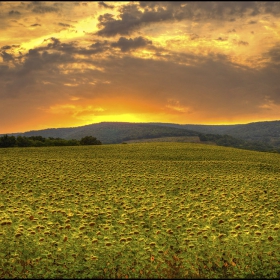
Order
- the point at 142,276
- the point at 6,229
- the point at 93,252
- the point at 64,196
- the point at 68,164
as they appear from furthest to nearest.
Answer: the point at 68,164
the point at 64,196
the point at 6,229
the point at 93,252
the point at 142,276

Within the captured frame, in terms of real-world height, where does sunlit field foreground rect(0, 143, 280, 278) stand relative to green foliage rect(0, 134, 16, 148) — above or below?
below

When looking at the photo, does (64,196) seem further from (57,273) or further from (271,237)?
(271,237)

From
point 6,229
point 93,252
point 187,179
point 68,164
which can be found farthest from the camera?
point 68,164

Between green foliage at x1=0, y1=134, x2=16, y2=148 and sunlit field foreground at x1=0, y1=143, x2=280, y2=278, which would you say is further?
green foliage at x1=0, y1=134, x2=16, y2=148

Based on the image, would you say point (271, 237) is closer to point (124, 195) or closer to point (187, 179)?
point (124, 195)

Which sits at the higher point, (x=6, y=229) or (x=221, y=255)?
(x=6, y=229)

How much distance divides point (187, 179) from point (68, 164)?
1241cm

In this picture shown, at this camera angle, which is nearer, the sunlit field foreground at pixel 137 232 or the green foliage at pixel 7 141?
the sunlit field foreground at pixel 137 232

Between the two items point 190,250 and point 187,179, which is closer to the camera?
point 190,250

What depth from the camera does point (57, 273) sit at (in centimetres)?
1014

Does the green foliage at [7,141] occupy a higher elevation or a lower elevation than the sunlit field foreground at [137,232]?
higher

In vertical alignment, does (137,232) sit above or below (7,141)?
below

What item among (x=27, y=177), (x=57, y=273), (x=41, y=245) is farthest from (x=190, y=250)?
(x=27, y=177)

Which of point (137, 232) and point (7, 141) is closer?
point (137, 232)
